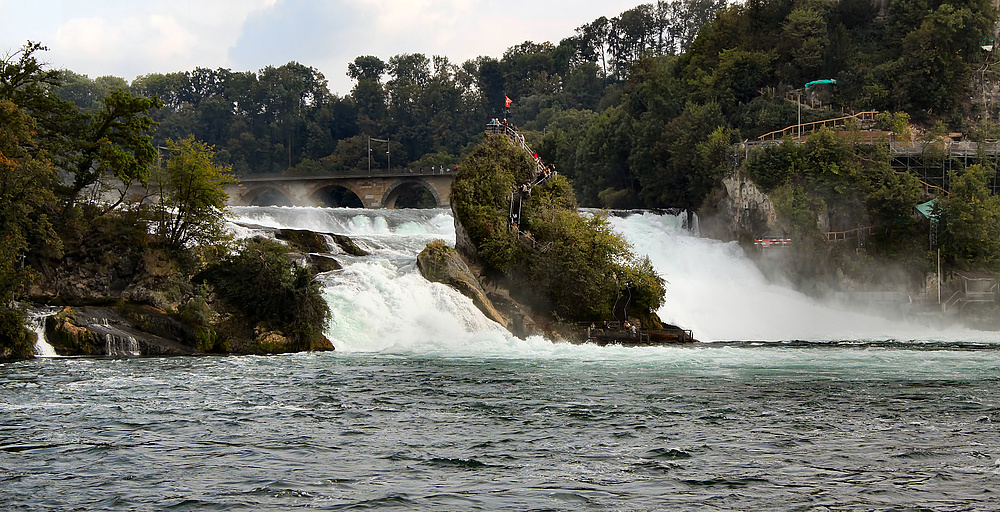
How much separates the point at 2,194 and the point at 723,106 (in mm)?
53486

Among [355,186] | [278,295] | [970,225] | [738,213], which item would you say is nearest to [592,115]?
[355,186]

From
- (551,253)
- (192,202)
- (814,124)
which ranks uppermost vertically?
(814,124)

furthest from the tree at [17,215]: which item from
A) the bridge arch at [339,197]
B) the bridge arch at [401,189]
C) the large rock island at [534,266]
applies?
the bridge arch at [339,197]

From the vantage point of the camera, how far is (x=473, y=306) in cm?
4188

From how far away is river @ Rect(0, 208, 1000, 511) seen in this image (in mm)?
15734

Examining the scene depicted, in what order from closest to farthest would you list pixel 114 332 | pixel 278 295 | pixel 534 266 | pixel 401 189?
pixel 114 332
pixel 278 295
pixel 534 266
pixel 401 189

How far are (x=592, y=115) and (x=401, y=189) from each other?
101ft

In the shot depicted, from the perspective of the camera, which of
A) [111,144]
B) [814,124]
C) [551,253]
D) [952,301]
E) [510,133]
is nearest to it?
[111,144]

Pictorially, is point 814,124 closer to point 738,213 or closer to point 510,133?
point 738,213

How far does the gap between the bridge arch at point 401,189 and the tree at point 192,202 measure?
59.2 metres

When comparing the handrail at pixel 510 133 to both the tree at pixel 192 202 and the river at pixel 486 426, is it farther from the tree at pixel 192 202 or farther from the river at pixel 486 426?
the tree at pixel 192 202

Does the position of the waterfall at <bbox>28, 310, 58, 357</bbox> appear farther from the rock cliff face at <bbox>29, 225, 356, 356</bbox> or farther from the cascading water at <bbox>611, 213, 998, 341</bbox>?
the cascading water at <bbox>611, 213, 998, 341</bbox>

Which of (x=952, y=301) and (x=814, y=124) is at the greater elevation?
(x=814, y=124)

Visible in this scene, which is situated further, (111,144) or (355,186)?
(355,186)
